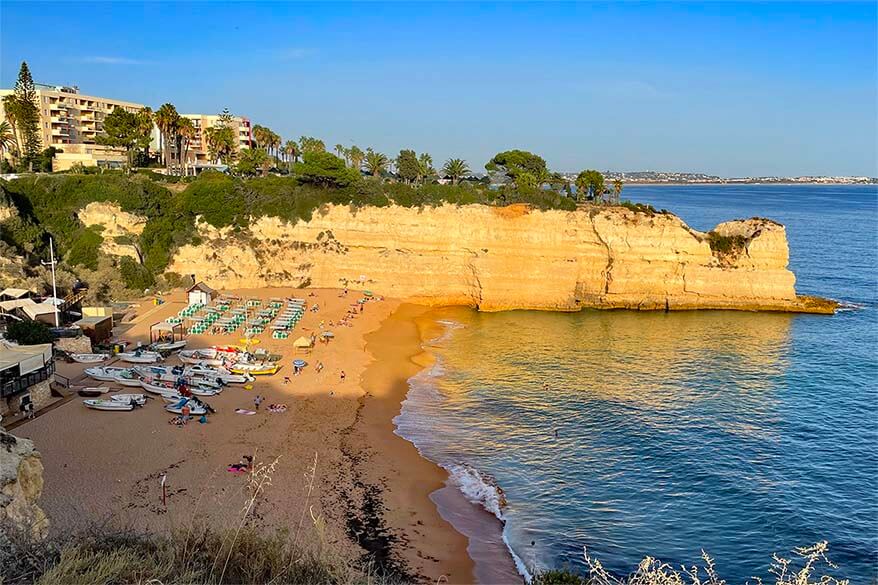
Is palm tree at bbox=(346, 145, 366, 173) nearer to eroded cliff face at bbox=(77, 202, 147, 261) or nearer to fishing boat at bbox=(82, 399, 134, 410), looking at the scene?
eroded cliff face at bbox=(77, 202, 147, 261)

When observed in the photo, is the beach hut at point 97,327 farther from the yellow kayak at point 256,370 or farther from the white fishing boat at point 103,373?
the yellow kayak at point 256,370

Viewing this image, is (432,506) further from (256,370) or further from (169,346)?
(169,346)

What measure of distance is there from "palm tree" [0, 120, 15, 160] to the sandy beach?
39.9m

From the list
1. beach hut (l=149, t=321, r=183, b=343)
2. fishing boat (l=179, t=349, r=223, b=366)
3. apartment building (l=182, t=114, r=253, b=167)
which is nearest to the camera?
fishing boat (l=179, t=349, r=223, b=366)

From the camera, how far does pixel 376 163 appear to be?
71250 mm

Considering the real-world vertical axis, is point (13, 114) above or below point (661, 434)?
above

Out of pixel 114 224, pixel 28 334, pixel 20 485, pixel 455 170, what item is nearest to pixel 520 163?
pixel 455 170

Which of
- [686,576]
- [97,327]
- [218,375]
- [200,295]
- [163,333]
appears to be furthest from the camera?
[200,295]

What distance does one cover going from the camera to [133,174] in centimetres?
5834

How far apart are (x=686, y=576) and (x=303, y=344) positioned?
25.0 metres

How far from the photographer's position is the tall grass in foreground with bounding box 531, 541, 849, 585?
313 inches

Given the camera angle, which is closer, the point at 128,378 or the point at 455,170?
the point at 128,378

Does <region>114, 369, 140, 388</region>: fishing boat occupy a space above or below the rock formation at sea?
below

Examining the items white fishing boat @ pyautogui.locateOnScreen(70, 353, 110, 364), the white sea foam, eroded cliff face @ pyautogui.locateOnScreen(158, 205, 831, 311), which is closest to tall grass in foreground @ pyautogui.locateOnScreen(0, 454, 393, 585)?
the white sea foam
